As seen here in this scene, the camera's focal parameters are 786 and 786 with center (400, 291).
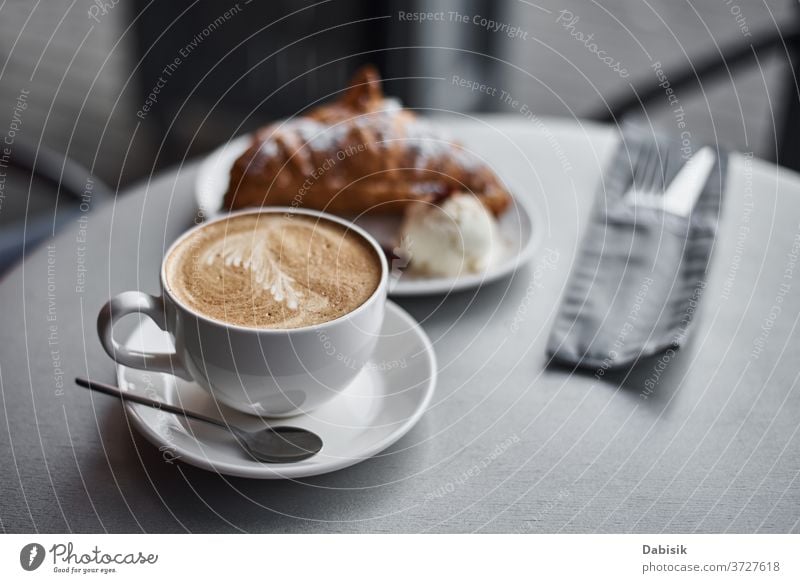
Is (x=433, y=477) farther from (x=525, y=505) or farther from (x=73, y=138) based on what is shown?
(x=73, y=138)

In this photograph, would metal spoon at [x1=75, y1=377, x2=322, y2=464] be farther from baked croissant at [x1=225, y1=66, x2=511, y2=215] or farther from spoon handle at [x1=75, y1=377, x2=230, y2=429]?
baked croissant at [x1=225, y1=66, x2=511, y2=215]

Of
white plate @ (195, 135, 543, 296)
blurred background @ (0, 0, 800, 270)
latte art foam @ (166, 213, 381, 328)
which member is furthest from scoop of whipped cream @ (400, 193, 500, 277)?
blurred background @ (0, 0, 800, 270)

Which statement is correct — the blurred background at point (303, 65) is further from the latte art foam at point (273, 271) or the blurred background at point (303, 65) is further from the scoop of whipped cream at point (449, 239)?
the latte art foam at point (273, 271)

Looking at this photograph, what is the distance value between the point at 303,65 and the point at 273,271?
1.04 metres

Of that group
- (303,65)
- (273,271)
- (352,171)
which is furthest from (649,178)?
(303,65)

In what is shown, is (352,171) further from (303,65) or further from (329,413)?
(303,65)

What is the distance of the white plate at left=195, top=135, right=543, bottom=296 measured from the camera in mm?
545

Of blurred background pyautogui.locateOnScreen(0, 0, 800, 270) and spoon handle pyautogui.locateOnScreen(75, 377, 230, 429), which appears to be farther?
blurred background pyautogui.locateOnScreen(0, 0, 800, 270)

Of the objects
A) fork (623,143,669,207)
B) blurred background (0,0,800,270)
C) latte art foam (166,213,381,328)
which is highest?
blurred background (0,0,800,270)

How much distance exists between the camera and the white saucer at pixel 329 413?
0.38m

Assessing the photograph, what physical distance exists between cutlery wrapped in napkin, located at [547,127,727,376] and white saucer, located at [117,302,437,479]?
0.32ft

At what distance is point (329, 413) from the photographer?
0.44m
